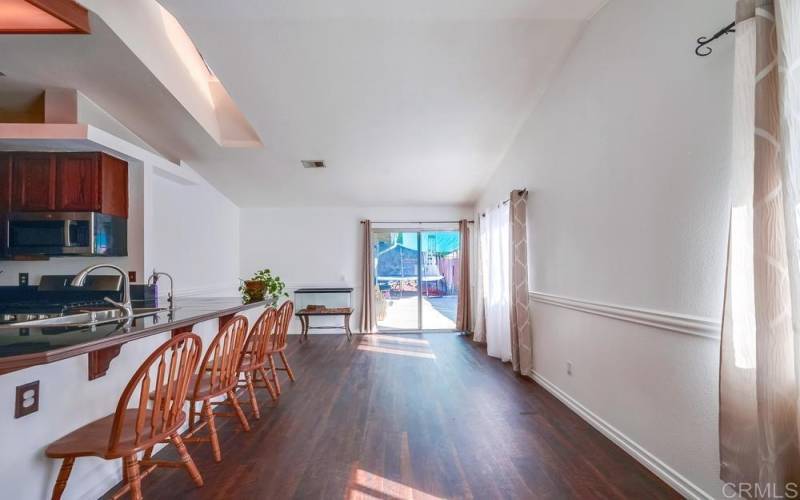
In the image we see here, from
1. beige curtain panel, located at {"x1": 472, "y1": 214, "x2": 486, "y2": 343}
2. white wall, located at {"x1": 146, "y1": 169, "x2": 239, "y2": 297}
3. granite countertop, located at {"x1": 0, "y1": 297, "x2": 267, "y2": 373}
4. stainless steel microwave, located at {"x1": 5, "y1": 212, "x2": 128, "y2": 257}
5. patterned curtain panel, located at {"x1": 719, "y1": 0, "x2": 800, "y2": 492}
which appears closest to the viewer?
granite countertop, located at {"x1": 0, "y1": 297, "x2": 267, "y2": 373}

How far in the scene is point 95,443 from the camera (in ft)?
4.83

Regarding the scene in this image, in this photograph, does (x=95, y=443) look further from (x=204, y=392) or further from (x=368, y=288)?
(x=368, y=288)

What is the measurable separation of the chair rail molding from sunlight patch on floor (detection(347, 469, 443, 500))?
1525 mm

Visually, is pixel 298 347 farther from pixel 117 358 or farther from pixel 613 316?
pixel 613 316

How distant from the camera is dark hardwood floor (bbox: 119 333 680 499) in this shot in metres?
1.85

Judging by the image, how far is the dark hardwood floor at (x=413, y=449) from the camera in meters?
1.85

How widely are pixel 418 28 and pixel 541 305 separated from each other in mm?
2721

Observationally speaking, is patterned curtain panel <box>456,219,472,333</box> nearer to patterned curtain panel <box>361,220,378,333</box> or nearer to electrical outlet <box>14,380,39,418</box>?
patterned curtain panel <box>361,220,378,333</box>

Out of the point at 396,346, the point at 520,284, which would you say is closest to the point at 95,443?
the point at 520,284

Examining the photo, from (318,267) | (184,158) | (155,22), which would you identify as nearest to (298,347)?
(318,267)

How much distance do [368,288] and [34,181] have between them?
4.30m

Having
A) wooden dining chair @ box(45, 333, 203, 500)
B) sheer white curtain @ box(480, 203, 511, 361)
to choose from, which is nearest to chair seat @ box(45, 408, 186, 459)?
wooden dining chair @ box(45, 333, 203, 500)

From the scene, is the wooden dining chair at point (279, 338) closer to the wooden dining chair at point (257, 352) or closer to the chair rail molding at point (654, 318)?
the wooden dining chair at point (257, 352)

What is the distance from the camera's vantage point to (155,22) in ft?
9.45
